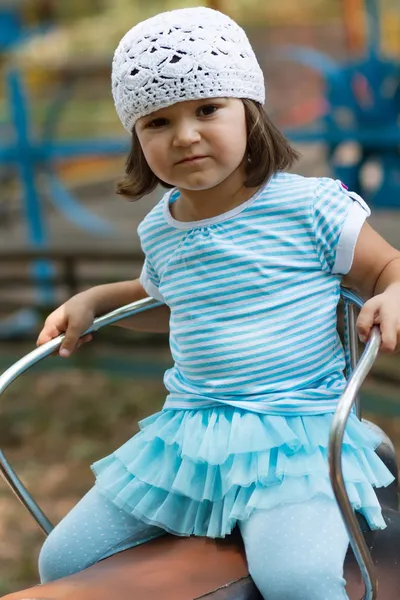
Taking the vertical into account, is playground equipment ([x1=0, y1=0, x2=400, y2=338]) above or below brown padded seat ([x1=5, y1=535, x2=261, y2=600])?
below

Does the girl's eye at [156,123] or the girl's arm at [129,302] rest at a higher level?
the girl's eye at [156,123]

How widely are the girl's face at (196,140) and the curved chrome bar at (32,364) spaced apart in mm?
333

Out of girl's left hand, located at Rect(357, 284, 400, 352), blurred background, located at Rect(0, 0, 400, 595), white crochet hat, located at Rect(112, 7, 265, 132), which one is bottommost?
blurred background, located at Rect(0, 0, 400, 595)

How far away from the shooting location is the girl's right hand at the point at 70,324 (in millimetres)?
1665

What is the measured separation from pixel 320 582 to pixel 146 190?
740 mm

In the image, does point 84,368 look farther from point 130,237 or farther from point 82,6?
point 82,6

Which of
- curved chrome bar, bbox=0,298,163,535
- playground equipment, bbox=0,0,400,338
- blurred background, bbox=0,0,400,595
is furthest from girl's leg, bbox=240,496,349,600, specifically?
playground equipment, bbox=0,0,400,338

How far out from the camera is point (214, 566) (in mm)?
1333

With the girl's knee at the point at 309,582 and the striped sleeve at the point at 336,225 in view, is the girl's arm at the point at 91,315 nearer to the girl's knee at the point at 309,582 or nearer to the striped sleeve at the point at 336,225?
the striped sleeve at the point at 336,225

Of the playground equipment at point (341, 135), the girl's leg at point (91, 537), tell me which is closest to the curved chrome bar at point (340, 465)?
the girl's leg at point (91, 537)

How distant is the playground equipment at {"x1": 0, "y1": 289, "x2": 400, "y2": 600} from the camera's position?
3.94 ft

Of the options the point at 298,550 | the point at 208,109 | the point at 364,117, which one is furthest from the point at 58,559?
the point at 364,117

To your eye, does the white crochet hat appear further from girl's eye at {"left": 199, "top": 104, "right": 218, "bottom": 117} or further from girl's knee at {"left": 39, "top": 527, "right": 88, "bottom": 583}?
girl's knee at {"left": 39, "top": 527, "right": 88, "bottom": 583}

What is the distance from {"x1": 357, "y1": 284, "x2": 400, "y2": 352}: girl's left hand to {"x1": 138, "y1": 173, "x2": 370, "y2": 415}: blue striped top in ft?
0.50
